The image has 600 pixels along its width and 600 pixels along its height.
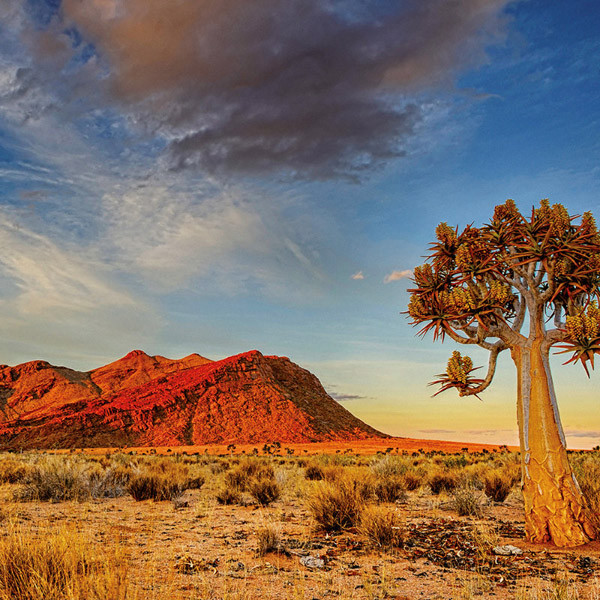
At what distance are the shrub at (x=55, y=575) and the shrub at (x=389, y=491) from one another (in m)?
9.60

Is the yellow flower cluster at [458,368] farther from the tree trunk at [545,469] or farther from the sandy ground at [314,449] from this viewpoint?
the sandy ground at [314,449]

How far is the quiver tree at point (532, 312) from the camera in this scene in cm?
816

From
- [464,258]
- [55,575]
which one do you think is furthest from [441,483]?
[55,575]

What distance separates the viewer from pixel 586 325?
7.61 m

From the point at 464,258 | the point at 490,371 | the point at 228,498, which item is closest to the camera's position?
the point at 464,258

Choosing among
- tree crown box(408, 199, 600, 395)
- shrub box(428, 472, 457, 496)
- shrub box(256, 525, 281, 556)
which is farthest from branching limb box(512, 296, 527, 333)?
shrub box(428, 472, 457, 496)

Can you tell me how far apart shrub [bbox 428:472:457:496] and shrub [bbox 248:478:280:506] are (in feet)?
16.7

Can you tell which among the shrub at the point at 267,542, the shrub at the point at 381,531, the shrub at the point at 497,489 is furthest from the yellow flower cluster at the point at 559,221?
the shrub at the point at 497,489

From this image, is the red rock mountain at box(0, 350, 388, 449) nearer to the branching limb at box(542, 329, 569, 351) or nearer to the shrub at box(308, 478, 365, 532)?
the shrub at box(308, 478, 365, 532)

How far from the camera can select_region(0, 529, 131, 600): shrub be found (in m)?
4.08

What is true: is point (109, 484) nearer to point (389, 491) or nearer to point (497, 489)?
point (389, 491)

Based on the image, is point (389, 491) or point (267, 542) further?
point (389, 491)

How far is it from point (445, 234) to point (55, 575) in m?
8.23

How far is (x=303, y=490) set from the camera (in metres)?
14.6
